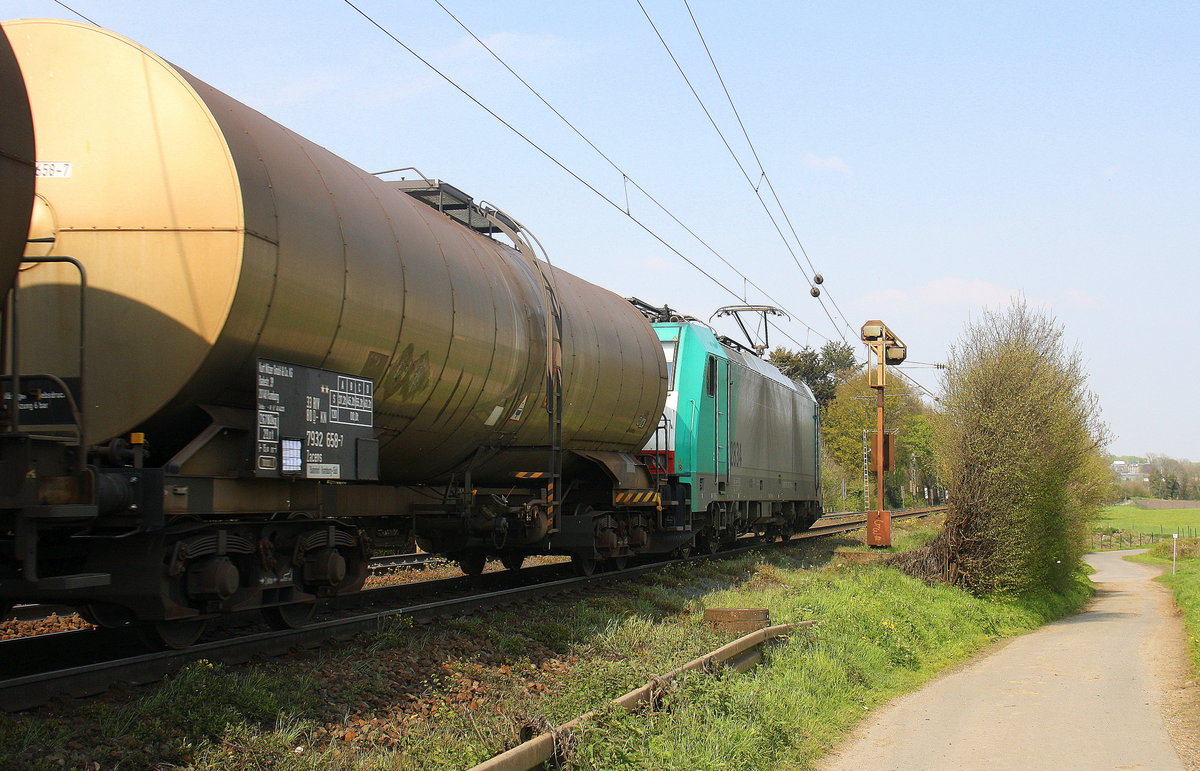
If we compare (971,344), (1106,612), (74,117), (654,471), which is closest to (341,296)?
(74,117)

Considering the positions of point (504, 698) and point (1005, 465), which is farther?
point (1005, 465)

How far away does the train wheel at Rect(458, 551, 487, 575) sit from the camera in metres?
12.9

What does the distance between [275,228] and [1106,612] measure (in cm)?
2396

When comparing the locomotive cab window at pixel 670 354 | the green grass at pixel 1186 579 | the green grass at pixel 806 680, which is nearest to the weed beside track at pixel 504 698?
the green grass at pixel 806 680

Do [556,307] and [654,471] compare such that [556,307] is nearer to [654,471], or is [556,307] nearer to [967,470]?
[654,471]

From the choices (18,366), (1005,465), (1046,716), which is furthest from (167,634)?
(1005,465)

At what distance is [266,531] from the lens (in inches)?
283

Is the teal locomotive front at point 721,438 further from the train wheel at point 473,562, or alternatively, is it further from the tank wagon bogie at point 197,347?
the tank wagon bogie at point 197,347

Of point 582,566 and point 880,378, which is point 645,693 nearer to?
point 582,566

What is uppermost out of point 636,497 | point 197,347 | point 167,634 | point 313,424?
point 197,347

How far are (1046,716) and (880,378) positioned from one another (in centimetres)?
1681

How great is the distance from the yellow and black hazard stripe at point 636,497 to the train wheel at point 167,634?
6939 mm

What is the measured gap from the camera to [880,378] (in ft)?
83.5

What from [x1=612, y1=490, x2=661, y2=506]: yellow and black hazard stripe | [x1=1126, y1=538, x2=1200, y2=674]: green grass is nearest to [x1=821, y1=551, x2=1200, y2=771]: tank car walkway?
[x1=1126, y1=538, x2=1200, y2=674]: green grass
